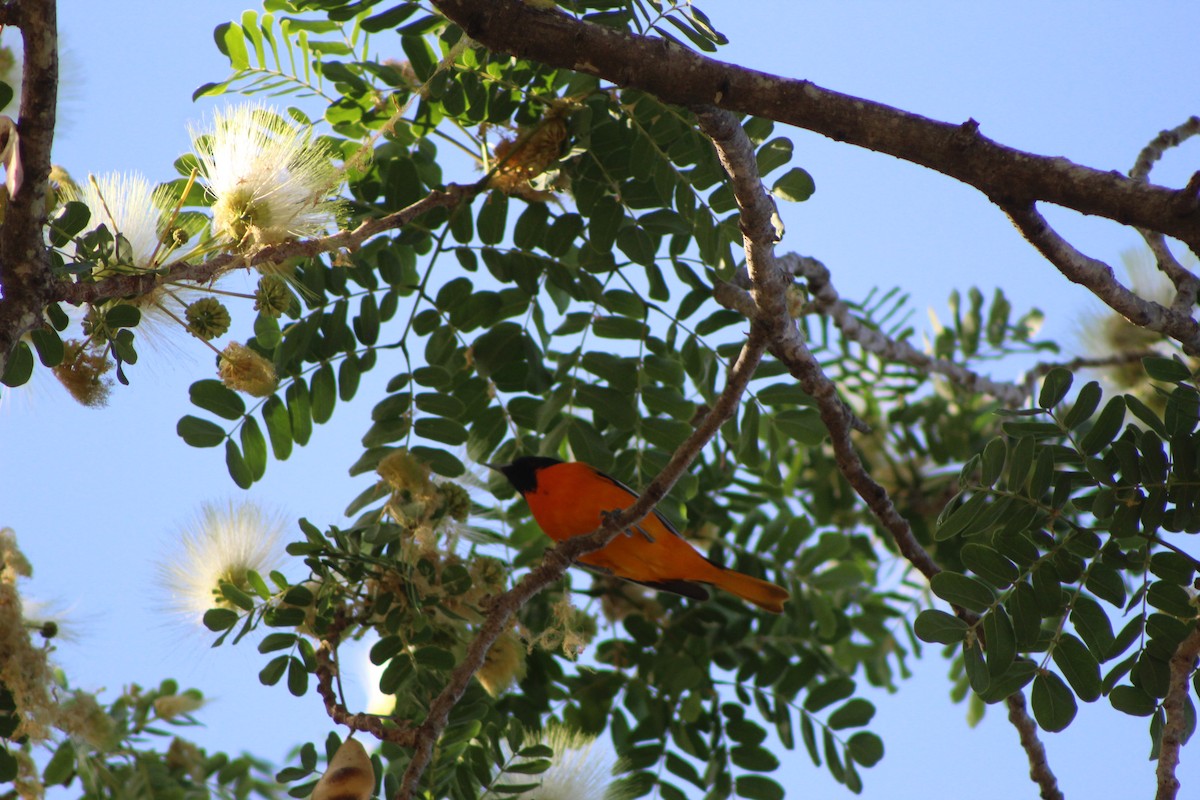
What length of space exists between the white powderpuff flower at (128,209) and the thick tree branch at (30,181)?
341 mm

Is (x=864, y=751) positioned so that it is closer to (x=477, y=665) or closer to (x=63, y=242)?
(x=477, y=665)

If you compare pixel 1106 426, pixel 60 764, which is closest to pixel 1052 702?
pixel 1106 426

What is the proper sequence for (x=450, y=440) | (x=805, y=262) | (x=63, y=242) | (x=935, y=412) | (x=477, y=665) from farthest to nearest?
(x=935, y=412)
(x=805, y=262)
(x=450, y=440)
(x=477, y=665)
(x=63, y=242)

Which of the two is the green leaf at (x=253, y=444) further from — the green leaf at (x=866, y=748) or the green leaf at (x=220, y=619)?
the green leaf at (x=866, y=748)

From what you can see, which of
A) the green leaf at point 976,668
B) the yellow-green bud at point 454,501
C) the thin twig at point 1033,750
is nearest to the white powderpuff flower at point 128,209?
the yellow-green bud at point 454,501

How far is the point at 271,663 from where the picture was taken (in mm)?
2650

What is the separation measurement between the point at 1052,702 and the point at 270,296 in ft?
5.86

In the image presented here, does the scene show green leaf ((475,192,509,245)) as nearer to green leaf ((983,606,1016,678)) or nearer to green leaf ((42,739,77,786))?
green leaf ((983,606,1016,678))

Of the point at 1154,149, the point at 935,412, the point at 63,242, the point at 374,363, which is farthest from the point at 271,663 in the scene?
the point at 935,412

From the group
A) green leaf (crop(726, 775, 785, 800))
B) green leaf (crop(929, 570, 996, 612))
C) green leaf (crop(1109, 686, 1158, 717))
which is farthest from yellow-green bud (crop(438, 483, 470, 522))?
green leaf (crop(1109, 686, 1158, 717))

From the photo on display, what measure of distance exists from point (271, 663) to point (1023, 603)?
178cm

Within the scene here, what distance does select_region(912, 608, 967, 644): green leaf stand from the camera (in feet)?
6.86

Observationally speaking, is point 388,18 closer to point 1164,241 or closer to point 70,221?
point 70,221

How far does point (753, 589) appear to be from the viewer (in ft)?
11.5
